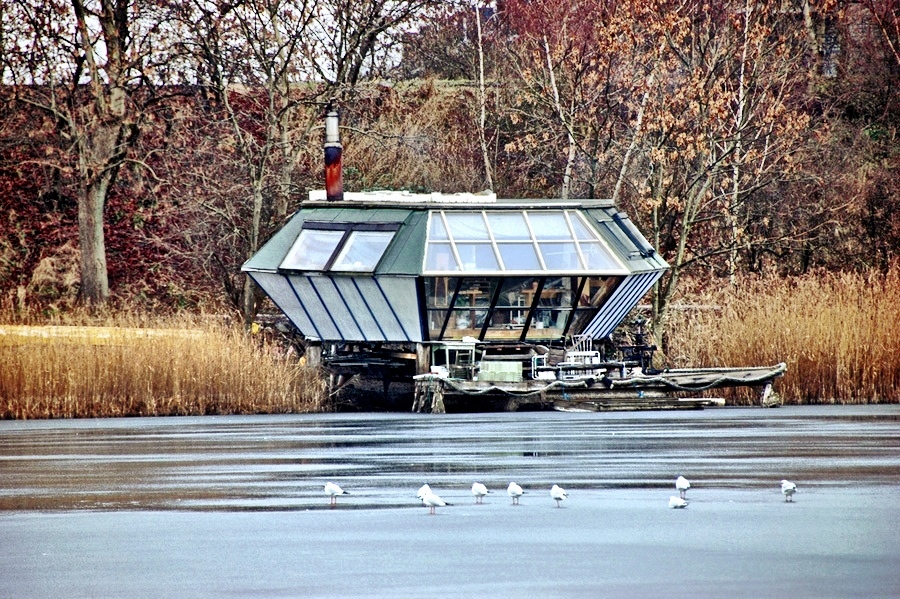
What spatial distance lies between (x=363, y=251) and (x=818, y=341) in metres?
9.02

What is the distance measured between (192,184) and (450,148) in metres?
8.93

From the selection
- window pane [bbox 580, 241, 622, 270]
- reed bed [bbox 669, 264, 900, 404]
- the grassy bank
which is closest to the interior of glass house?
window pane [bbox 580, 241, 622, 270]

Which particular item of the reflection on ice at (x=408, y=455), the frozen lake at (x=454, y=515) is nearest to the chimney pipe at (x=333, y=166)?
the reflection on ice at (x=408, y=455)

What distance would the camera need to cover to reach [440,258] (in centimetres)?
3172

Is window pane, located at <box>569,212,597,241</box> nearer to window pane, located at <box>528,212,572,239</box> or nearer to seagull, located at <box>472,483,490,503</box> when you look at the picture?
window pane, located at <box>528,212,572,239</box>

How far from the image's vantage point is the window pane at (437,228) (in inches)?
1263

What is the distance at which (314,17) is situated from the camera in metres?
39.4

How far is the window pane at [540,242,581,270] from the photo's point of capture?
106 ft

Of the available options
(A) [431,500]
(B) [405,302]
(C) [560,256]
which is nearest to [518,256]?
(C) [560,256]

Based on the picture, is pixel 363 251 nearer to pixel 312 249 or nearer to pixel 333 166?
pixel 312 249

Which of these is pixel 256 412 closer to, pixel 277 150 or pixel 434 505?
pixel 277 150

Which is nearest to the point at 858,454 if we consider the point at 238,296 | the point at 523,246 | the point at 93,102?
the point at 523,246

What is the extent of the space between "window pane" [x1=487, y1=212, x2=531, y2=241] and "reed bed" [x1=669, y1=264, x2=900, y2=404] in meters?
4.56

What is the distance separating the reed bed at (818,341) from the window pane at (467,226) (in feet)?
17.6
